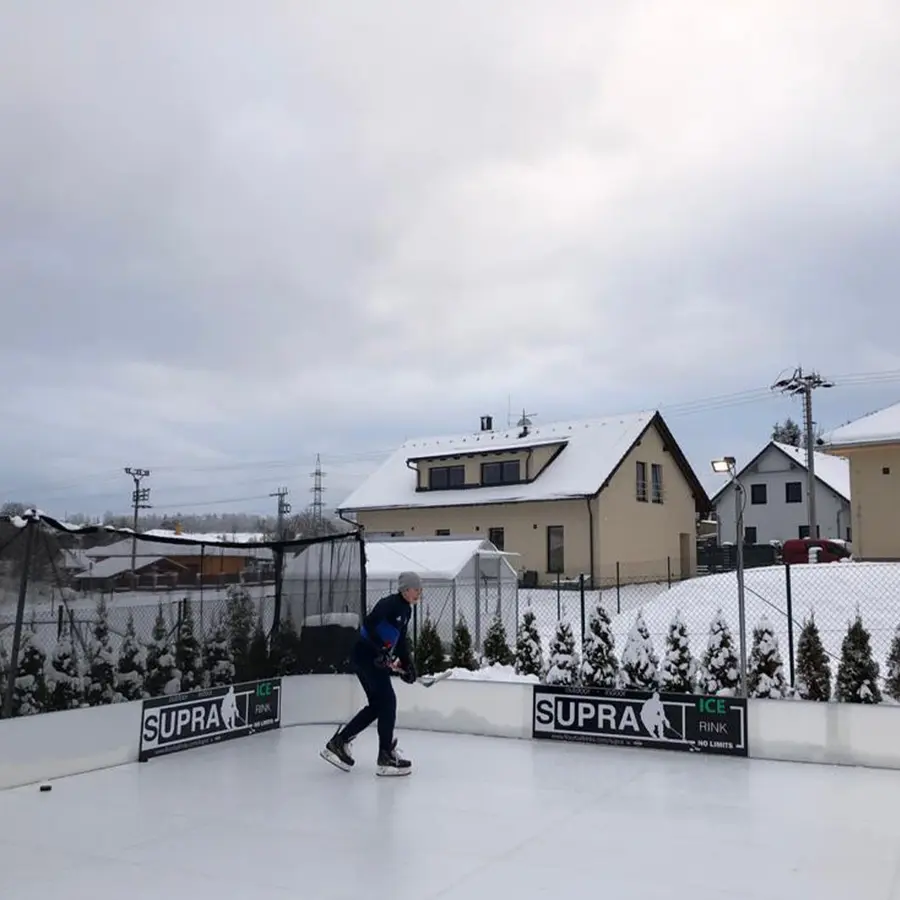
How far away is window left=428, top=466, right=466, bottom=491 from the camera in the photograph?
33000 millimetres

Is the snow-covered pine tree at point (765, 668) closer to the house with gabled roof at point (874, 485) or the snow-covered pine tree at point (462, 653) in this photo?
the snow-covered pine tree at point (462, 653)

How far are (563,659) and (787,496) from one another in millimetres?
34027

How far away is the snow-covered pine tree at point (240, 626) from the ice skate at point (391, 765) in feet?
8.66

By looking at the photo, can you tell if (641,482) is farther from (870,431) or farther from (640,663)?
(640,663)

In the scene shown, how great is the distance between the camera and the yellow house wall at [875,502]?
22422 millimetres

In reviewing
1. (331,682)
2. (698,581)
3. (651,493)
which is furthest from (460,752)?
(651,493)

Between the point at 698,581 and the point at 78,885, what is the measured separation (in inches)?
666

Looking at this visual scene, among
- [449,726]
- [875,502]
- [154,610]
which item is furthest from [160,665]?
[875,502]

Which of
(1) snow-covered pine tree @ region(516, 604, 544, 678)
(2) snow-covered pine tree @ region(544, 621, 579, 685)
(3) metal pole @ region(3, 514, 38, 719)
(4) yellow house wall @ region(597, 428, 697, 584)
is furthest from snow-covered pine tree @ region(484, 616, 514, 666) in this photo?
(4) yellow house wall @ region(597, 428, 697, 584)

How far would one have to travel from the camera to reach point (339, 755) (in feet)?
25.8

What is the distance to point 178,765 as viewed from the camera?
830cm

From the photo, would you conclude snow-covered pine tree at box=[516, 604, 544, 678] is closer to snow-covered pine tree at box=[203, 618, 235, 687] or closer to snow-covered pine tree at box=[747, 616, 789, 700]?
snow-covered pine tree at box=[747, 616, 789, 700]

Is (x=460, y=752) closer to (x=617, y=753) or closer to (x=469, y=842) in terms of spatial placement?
(x=617, y=753)

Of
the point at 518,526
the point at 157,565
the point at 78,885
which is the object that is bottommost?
the point at 78,885
